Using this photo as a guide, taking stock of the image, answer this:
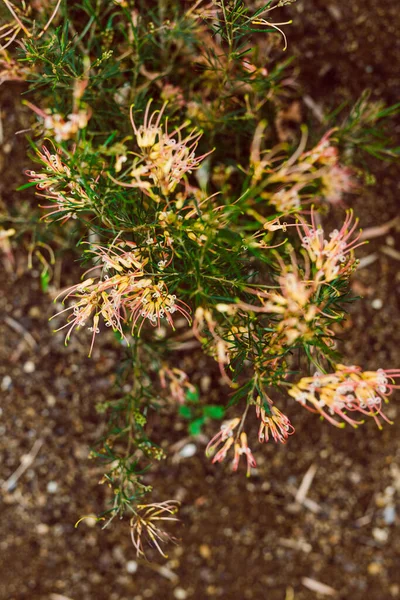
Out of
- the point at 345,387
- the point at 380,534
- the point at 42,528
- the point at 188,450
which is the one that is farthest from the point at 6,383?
the point at 380,534

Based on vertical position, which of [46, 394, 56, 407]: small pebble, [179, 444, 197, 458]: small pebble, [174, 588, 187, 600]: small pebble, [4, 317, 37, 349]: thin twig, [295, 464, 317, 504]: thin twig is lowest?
[174, 588, 187, 600]: small pebble

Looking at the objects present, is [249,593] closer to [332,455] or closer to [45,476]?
[332,455]

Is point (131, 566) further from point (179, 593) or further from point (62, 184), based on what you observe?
point (62, 184)

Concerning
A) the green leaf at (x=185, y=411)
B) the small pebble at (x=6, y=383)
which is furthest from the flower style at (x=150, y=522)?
the small pebble at (x=6, y=383)

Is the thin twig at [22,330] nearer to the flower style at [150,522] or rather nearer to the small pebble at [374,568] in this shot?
the flower style at [150,522]

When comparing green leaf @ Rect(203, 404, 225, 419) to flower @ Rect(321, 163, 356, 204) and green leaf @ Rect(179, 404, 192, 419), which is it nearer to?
green leaf @ Rect(179, 404, 192, 419)

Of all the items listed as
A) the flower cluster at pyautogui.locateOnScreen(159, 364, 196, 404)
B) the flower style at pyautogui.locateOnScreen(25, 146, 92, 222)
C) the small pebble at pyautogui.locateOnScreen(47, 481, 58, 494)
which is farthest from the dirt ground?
the flower style at pyautogui.locateOnScreen(25, 146, 92, 222)
